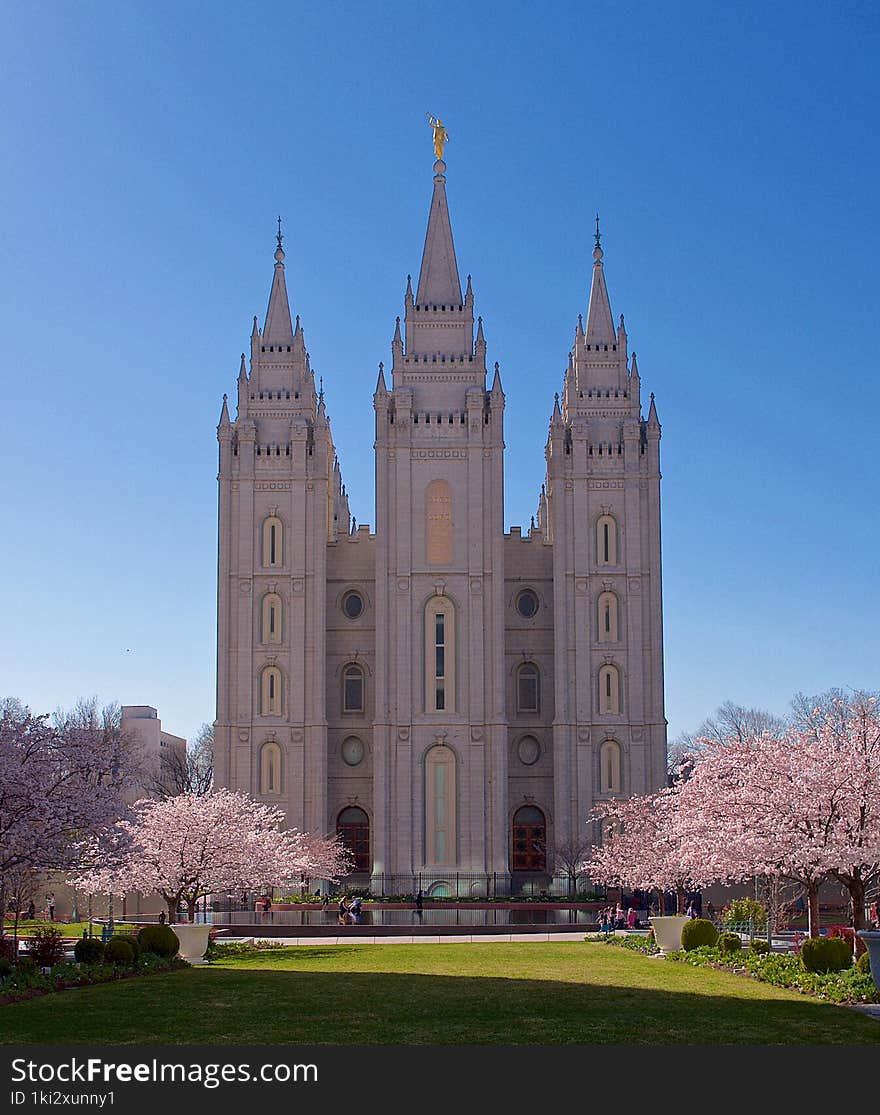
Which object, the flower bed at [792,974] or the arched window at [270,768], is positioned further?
the arched window at [270,768]

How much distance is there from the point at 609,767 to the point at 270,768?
14308 millimetres

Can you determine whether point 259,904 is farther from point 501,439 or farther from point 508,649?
point 501,439

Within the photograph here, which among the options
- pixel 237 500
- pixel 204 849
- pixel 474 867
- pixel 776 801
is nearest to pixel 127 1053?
pixel 776 801

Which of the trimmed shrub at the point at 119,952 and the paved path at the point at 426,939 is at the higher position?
the trimmed shrub at the point at 119,952

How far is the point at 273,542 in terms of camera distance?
6488 cm

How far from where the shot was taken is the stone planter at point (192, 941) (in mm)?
30750

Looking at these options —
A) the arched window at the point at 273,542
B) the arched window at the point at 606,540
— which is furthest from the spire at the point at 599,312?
the arched window at the point at 273,542

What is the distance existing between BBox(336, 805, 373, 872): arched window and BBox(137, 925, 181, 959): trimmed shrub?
35.4 m

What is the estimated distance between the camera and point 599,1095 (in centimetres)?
1287

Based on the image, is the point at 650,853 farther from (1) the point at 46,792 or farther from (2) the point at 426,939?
(1) the point at 46,792

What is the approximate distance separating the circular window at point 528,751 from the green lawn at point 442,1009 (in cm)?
3634

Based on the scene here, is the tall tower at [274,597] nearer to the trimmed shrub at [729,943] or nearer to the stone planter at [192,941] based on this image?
the stone planter at [192,941]

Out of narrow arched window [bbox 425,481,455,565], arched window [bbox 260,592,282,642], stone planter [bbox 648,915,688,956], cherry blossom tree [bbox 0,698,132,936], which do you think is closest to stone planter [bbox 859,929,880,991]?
stone planter [bbox 648,915,688,956]

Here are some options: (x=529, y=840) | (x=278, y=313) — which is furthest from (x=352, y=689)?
(x=278, y=313)
